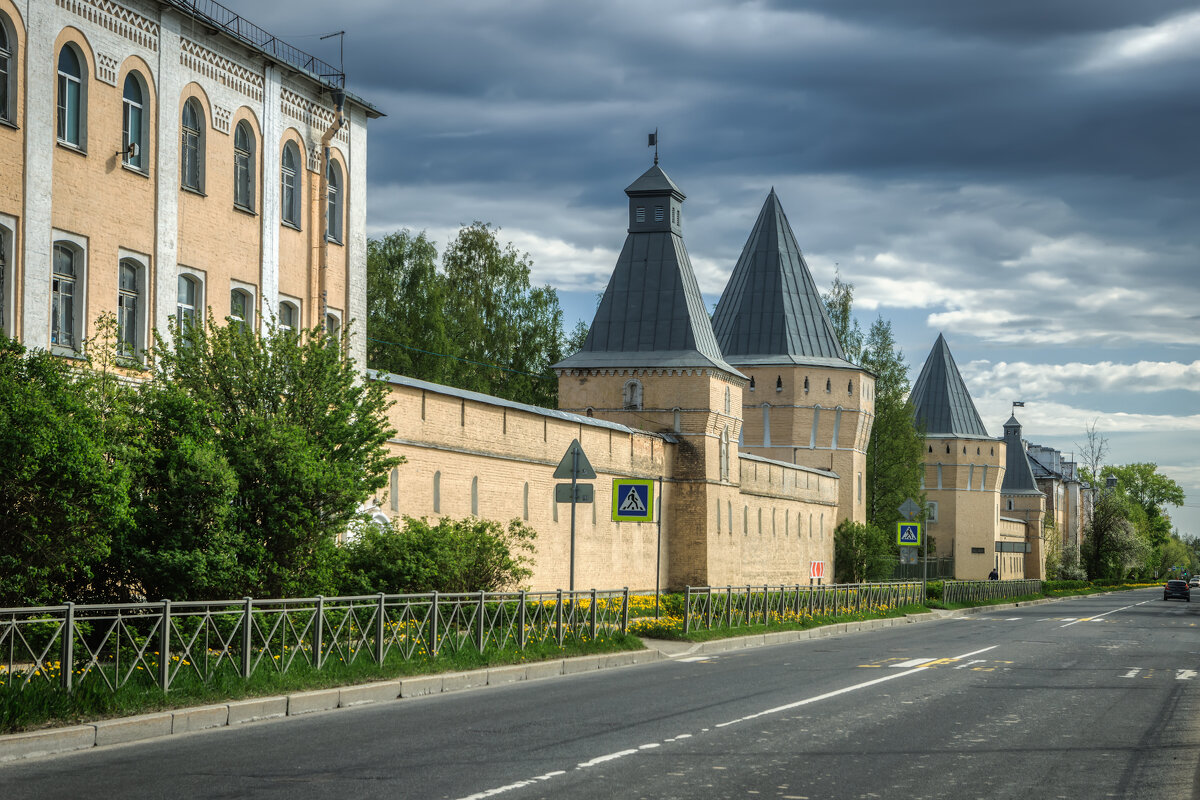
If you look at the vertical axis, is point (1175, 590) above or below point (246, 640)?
below

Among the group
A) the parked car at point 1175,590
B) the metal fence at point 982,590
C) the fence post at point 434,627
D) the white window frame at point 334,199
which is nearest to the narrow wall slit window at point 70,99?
the white window frame at point 334,199

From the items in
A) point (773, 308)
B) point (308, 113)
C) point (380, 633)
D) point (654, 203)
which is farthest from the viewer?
point (773, 308)

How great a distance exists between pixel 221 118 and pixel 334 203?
12.3 feet

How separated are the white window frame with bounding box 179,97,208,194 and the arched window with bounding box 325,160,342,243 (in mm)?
3732

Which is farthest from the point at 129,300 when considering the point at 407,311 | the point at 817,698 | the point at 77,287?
the point at 407,311

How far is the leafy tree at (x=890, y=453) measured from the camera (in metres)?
68.1

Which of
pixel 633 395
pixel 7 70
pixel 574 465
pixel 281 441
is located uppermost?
pixel 7 70

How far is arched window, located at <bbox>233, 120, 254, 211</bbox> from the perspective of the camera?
23.4m

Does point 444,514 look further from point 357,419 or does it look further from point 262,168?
point 357,419

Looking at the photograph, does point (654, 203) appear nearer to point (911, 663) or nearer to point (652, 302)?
point (652, 302)

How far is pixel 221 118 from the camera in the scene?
74.9ft

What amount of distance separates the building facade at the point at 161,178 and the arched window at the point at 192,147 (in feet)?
0.09

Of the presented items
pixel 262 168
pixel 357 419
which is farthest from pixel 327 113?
pixel 357 419

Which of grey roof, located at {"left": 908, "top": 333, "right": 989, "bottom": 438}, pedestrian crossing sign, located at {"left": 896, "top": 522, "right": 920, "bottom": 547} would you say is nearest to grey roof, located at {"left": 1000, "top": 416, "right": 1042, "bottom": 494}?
grey roof, located at {"left": 908, "top": 333, "right": 989, "bottom": 438}
